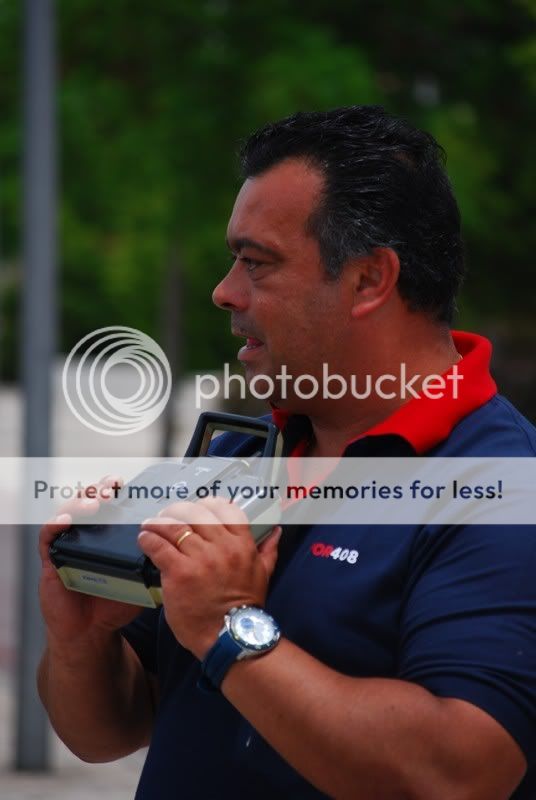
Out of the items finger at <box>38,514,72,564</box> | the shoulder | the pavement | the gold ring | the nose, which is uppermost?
the nose

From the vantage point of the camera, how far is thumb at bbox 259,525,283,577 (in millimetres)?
1640

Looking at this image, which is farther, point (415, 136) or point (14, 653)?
point (14, 653)

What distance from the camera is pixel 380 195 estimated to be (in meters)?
1.75

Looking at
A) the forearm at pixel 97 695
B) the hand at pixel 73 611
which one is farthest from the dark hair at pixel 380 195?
the forearm at pixel 97 695

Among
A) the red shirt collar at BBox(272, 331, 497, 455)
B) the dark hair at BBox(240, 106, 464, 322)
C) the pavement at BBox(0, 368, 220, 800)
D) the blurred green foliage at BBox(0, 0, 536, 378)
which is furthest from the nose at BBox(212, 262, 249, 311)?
the blurred green foliage at BBox(0, 0, 536, 378)

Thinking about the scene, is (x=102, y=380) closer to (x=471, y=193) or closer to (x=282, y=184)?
(x=282, y=184)

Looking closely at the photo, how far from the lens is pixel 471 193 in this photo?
26.1 feet

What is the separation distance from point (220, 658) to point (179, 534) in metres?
0.16

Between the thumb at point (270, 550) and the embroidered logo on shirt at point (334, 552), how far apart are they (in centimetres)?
8

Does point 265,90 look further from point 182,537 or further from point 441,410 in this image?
point 182,537

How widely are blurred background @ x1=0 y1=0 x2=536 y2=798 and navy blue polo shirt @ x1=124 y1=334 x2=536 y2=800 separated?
3728mm

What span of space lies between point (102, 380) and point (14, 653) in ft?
15.5

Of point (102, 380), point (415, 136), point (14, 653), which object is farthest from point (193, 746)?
point (14, 653)

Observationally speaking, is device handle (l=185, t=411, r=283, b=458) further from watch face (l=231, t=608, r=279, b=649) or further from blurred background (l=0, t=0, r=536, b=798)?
blurred background (l=0, t=0, r=536, b=798)
